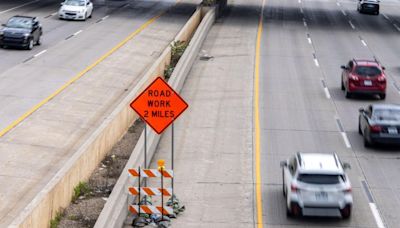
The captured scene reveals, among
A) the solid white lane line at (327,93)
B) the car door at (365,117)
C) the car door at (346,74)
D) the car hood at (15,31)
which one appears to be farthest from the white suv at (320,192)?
the car hood at (15,31)

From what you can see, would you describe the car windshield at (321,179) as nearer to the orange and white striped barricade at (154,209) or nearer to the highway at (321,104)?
the highway at (321,104)

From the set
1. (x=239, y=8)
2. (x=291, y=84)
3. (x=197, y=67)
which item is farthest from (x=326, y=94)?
(x=239, y=8)

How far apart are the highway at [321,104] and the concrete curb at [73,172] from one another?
485 centimetres

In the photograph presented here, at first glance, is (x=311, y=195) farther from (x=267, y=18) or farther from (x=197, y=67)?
(x=267, y=18)

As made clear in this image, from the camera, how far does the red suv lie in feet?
129

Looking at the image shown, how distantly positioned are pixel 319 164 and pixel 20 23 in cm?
3209

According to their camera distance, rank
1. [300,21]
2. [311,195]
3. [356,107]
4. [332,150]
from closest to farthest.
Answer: [311,195]
[332,150]
[356,107]
[300,21]

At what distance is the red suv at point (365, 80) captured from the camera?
39.3 m

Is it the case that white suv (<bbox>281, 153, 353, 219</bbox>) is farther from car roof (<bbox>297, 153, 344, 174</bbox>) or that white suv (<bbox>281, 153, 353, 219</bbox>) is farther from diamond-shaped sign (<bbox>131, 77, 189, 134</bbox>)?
diamond-shaped sign (<bbox>131, 77, 189, 134</bbox>)

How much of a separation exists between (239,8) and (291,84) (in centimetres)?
3412

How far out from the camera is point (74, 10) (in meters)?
64.1

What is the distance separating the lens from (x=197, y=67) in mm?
46344

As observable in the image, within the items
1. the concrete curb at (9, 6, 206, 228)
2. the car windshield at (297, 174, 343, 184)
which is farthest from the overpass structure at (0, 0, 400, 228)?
the car windshield at (297, 174, 343, 184)

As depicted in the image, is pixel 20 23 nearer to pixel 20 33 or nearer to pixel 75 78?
pixel 20 33
